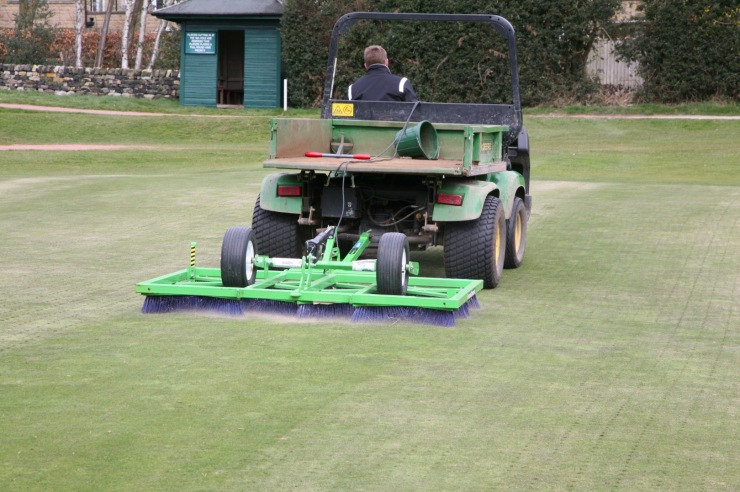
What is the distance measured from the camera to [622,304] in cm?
827

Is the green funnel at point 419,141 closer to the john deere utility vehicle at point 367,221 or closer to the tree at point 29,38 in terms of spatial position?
the john deere utility vehicle at point 367,221

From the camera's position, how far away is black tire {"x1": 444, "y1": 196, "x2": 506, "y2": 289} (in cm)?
861

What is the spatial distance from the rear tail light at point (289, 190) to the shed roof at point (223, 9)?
2515 cm

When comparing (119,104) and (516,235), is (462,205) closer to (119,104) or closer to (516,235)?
(516,235)

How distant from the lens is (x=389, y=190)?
29.0 feet

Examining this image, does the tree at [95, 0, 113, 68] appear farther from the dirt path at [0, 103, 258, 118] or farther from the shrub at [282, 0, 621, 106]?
the shrub at [282, 0, 621, 106]

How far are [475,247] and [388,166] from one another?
0.94m

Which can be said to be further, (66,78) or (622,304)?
(66,78)

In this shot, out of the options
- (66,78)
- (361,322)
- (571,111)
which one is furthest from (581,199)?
(66,78)

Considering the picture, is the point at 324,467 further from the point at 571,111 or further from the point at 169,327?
the point at 571,111

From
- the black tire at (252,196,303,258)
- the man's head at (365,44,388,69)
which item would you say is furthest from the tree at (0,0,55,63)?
the black tire at (252,196,303,258)

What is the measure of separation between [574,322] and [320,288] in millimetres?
1621

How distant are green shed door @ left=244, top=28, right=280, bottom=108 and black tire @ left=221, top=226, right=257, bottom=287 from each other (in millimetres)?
26454

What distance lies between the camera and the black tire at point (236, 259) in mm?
7652
